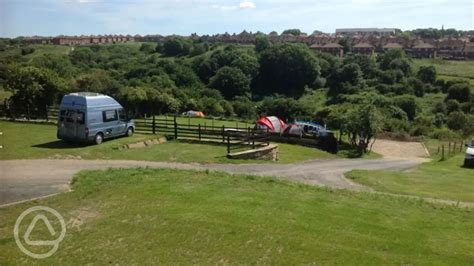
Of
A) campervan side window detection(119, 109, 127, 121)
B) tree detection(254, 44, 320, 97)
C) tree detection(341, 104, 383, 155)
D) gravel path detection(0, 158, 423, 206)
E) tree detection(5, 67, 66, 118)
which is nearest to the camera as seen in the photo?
gravel path detection(0, 158, 423, 206)

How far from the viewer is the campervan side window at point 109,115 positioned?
23.5 meters

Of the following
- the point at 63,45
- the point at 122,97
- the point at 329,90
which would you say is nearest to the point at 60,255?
the point at 122,97

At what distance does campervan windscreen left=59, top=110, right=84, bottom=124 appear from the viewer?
73.0 feet

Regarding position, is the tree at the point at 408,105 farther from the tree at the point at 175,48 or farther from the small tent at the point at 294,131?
the tree at the point at 175,48

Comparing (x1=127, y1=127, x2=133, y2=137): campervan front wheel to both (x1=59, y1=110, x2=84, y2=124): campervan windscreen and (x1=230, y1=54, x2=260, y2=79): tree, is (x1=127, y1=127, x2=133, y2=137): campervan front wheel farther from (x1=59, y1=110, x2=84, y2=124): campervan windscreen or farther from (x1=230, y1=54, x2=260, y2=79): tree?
(x1=230, y1=54, x2=260, y2=79): tree

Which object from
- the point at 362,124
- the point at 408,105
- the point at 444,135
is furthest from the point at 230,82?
the point at 362,124

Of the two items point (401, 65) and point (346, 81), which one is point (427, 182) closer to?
point (346, 81)

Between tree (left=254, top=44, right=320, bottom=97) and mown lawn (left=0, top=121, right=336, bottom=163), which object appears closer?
mown lawn (left=0, top=121, right=336, bottom=163)

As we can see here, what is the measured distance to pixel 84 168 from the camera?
1752 cm

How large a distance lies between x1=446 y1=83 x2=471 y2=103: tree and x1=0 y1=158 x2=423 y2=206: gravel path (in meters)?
55.0

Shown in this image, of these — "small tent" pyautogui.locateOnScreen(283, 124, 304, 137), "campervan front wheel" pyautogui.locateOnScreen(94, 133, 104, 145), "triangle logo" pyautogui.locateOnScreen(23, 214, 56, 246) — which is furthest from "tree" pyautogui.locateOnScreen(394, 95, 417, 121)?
"triangle logo" pyautogui.locateOnScreen(23, 214, 56, 246)

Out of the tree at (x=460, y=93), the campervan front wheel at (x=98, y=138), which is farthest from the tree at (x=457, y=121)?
the campervan front wheel at (x=98, y=138)

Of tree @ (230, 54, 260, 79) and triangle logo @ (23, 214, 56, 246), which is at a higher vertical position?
tree @ (230, 54, 260, 79)

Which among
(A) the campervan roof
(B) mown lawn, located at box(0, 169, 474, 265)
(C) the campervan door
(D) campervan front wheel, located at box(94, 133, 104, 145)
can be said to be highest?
(A) the campervan roof
